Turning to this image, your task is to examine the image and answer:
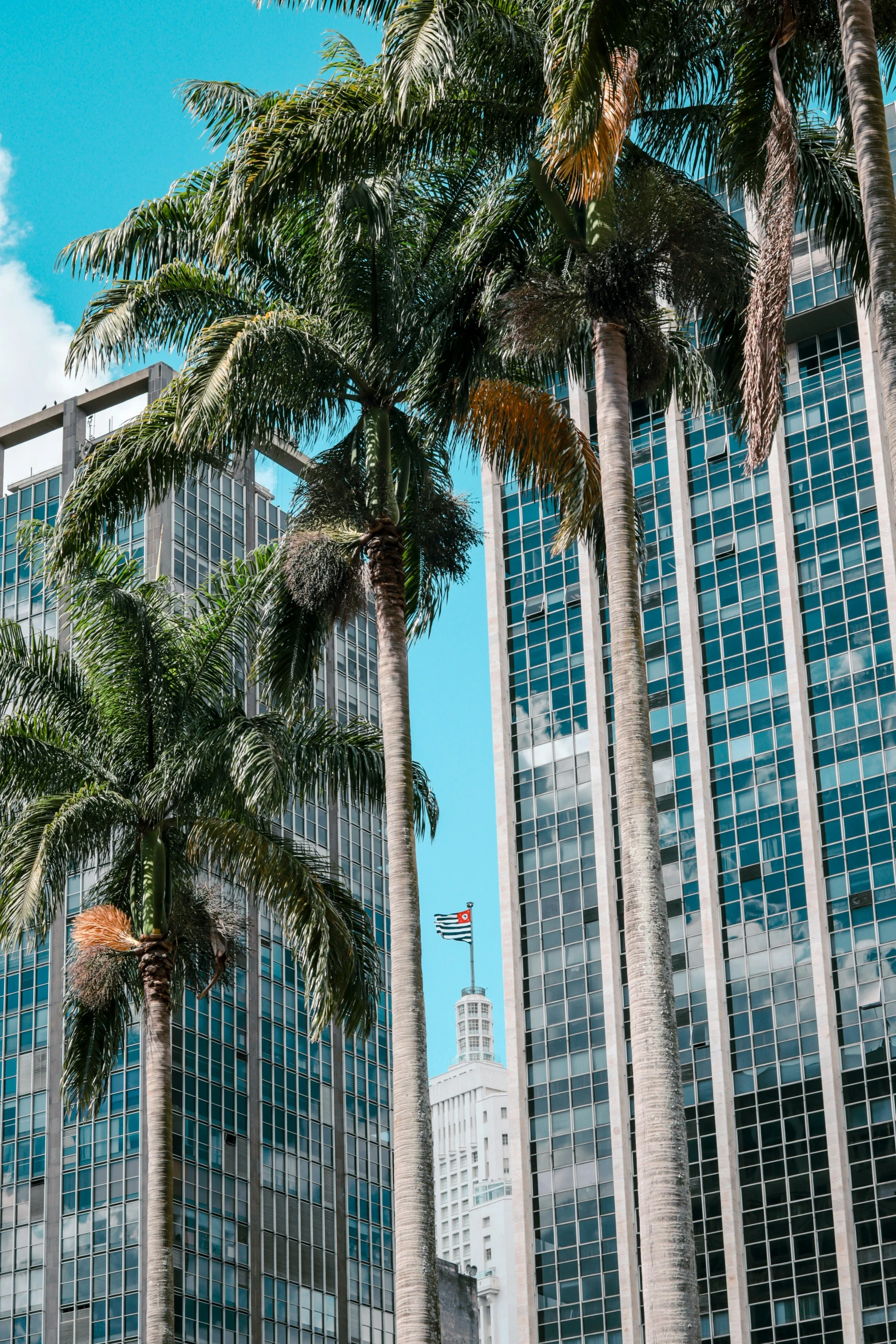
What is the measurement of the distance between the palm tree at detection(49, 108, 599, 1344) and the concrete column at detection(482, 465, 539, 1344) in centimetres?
5342

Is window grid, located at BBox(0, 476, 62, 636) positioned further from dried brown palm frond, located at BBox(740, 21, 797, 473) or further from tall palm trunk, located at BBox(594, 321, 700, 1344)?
dried brown palm frond, located at BBox(740, 21, 797, 473)

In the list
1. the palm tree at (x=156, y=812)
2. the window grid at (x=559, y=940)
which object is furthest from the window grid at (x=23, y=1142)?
the palm tree at (x=156, y=812)

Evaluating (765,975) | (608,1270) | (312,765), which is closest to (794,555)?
(765,975)

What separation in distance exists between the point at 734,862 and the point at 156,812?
5673cm

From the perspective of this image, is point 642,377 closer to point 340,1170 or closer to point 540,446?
point 540,446

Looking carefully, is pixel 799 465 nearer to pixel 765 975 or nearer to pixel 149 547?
pixel 765 975

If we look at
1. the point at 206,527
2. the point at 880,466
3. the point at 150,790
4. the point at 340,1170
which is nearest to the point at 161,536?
the point at 206,527

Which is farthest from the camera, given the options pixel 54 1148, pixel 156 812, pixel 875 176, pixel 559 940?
pixel 54 1148

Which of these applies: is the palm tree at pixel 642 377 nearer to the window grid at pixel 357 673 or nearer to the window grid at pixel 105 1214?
the window grid at pixel 105 1214

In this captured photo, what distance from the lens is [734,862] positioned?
8756cm

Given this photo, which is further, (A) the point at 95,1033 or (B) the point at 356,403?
(A) the point at 95,1033

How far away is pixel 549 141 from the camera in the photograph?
22969mm

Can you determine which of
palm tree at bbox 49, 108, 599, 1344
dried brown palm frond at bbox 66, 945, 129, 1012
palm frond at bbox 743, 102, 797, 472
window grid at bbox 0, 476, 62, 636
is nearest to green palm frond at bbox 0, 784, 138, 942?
dried brown palm frond at bbox 66, 945, 129, 1012

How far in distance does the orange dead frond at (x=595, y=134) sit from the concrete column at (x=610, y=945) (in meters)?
56.5
